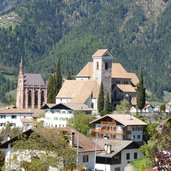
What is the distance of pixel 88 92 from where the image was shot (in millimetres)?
139250

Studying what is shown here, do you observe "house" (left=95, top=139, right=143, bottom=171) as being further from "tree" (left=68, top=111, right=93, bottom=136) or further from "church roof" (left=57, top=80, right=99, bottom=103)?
"church roof" (left=57, top=80, right=99, bottom=103)

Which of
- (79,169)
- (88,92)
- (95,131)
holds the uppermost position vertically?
(88,92)

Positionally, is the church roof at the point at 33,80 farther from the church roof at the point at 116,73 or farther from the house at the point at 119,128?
the house at the point at 119,128

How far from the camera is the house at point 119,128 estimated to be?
10300 cm

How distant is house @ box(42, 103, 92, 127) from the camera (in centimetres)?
12312

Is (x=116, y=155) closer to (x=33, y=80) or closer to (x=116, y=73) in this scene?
(x=116, y=73)

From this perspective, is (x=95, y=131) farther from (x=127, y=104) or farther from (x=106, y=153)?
(x=127, y=104)

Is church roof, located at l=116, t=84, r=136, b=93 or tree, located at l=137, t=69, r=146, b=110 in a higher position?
church roof, located at l=116, t=84, r=136, b=93

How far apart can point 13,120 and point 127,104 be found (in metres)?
30.4

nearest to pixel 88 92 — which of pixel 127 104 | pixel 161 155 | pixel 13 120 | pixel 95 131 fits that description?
pixel 127 104

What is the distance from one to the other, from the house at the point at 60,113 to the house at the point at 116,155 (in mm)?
29873

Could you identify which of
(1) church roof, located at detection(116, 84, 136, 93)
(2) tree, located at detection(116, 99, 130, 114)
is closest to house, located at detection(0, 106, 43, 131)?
(1) church roof, located at detection(116, 84, 136, 93)

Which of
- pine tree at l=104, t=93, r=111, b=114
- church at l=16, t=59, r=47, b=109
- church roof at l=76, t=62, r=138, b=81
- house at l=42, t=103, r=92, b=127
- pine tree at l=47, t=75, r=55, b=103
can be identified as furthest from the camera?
church at l=16, t=59, r=47, b=109

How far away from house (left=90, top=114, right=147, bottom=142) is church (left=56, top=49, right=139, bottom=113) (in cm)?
3137
